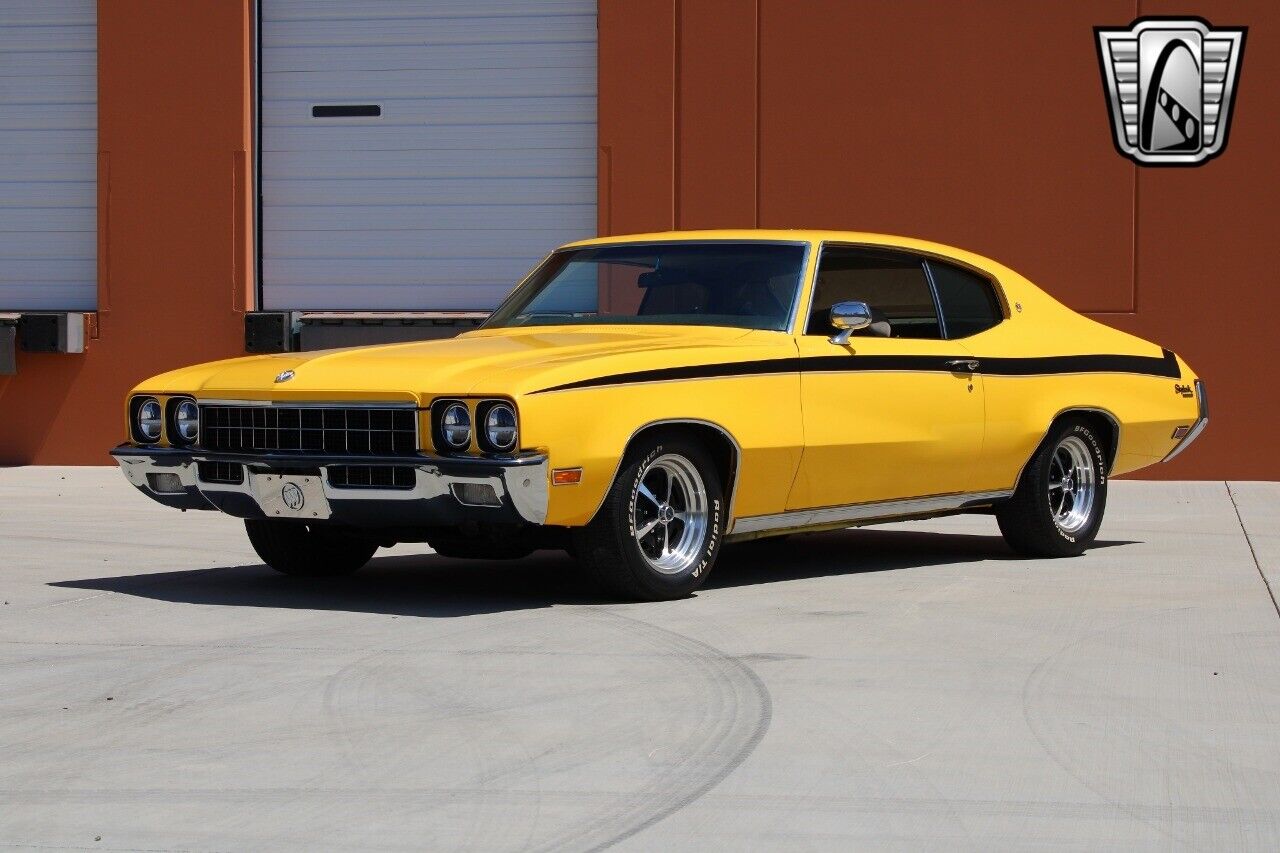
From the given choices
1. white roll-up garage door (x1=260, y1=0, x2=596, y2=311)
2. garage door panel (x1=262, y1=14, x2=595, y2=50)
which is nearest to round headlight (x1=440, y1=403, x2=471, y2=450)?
white roll-up garage door (x1=260, y1=0, x2=596, y2=311)

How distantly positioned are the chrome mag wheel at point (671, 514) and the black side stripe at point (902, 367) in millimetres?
344

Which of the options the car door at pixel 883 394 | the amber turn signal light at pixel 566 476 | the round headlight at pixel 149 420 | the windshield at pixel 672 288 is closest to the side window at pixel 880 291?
the car door at pixel 883 394

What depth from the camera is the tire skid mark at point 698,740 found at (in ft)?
13.5

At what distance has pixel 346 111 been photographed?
16422mm

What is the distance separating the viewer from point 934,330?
8844 millimetres

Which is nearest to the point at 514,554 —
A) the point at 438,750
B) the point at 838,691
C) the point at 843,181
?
the point at 838,691

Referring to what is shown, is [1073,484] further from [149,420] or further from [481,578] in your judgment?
[149,420]

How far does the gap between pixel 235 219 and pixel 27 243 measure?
183 cm

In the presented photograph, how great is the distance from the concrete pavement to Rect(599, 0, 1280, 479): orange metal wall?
6331 millimetres

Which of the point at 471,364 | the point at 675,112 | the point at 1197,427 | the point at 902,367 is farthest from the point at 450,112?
the point at 471,364

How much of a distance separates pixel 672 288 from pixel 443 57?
331 inches

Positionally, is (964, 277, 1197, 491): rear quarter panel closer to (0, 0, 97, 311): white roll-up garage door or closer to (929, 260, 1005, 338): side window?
(929, 260, 1005, 338): side window

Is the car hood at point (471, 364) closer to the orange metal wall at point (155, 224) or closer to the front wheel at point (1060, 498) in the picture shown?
the front wheel at point (1060, 498)

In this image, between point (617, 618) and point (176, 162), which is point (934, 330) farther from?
point (176, 162)
